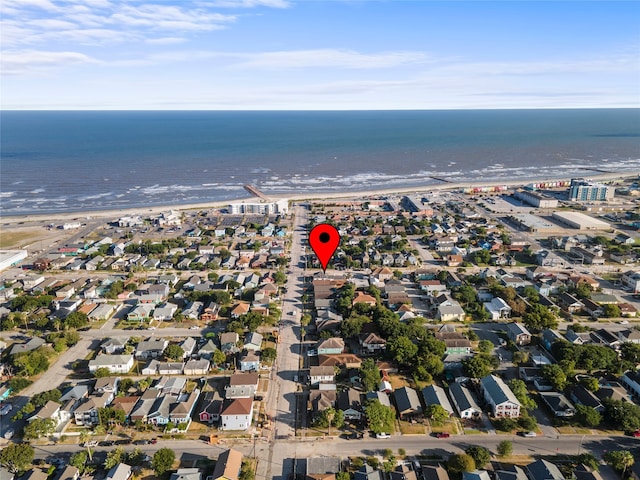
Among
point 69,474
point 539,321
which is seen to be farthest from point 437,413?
point 69,474

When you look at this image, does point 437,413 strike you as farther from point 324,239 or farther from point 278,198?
point 278,198

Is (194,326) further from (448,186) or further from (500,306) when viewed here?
(448,186)

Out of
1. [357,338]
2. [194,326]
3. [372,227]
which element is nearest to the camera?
[357,338]

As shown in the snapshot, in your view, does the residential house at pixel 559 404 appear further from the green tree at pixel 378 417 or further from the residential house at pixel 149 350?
the residential house at pixel 149 350

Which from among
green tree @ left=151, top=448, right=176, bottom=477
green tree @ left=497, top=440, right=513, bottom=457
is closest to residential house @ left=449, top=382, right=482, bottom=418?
green tree @ left=497, top=440, right=513, bottom=457

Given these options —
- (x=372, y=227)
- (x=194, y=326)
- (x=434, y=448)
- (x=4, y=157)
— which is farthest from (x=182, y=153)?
(x=434, y=448)

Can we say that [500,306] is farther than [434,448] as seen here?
Yes
